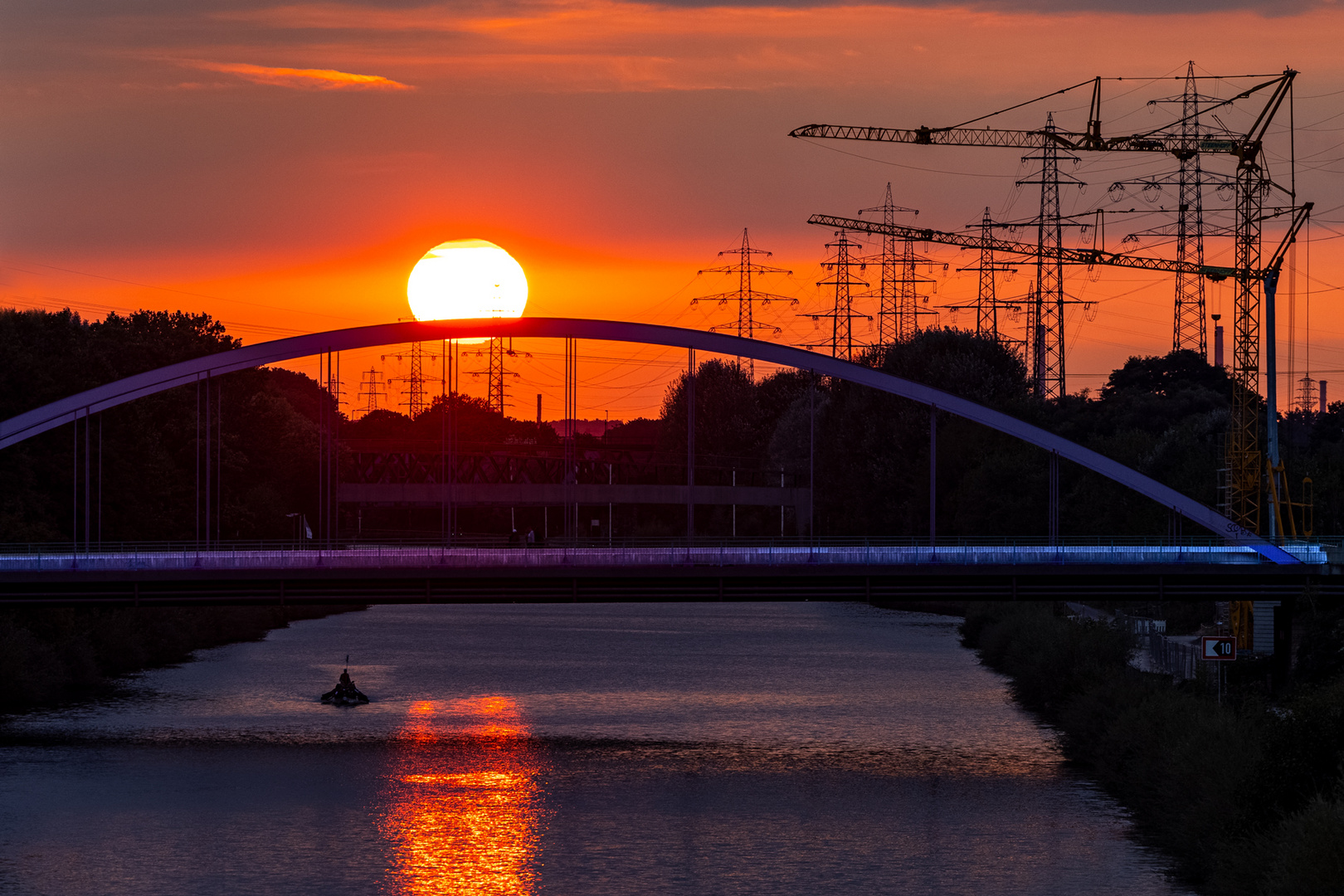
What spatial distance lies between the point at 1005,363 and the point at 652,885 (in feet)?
295

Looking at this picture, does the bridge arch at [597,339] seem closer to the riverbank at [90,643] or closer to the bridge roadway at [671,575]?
the bridge roadway at [671,575]

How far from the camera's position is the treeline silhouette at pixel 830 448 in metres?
75.4

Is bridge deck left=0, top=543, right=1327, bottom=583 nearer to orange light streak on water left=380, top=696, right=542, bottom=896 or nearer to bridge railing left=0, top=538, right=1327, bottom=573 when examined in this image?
bridge railing left=0, top=538, right=1327, bottom=573

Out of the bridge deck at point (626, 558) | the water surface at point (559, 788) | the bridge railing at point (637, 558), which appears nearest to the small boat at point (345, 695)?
the water surface at point (559, 788)

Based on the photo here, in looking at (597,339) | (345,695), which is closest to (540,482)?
(345,695)

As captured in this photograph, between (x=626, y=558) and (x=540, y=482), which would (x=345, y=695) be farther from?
(x=540, y=482)

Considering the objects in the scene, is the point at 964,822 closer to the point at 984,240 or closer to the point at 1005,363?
the point at 1005,363

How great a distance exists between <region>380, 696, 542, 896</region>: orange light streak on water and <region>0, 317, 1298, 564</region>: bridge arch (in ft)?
48.2

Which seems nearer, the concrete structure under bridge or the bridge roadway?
the bridge roadway

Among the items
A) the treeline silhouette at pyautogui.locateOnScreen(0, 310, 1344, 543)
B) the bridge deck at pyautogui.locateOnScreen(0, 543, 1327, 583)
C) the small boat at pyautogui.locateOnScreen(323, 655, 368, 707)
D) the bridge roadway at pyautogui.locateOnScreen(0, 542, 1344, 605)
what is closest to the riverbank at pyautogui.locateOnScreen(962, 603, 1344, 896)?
the bridge roadway at pyautogui.locateOnScreen(0, 542, 1344, 605)

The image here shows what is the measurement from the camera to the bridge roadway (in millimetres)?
52156

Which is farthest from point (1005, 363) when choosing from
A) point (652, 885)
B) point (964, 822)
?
point (652, 885)

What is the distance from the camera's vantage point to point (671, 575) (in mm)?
52250

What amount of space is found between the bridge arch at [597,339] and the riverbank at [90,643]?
26.7 feet
